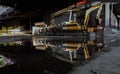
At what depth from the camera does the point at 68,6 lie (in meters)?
36.9

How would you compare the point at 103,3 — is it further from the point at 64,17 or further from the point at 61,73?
the point at 61,73

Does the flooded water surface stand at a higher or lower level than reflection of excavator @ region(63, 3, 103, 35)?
lower

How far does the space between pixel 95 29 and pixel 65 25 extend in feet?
15.5

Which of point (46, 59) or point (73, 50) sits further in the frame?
point (73, 50)

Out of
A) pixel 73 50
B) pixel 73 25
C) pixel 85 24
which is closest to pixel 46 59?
pixel 73 50

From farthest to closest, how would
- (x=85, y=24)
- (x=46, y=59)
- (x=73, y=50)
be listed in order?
(x=85, y=24)
(x=73, y=50)
(x=46, y=59)

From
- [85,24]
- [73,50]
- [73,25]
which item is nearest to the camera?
[73,50]

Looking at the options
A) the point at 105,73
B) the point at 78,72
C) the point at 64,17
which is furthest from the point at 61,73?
the point at 64,17

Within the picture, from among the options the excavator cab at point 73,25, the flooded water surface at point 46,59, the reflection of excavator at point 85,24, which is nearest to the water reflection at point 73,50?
the flooded water surface at point 46,59

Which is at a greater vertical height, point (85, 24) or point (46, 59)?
point (85, 24)

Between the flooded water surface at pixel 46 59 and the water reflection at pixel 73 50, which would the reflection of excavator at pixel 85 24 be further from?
the flooded water surface at pixel 46 59

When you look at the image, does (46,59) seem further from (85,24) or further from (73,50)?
(85,24)

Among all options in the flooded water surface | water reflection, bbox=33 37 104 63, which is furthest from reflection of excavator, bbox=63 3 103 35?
the flooded water surface

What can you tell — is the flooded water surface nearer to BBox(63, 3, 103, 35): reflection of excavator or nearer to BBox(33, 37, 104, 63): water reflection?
BBox(33, 37, 104, 63): water reflection
